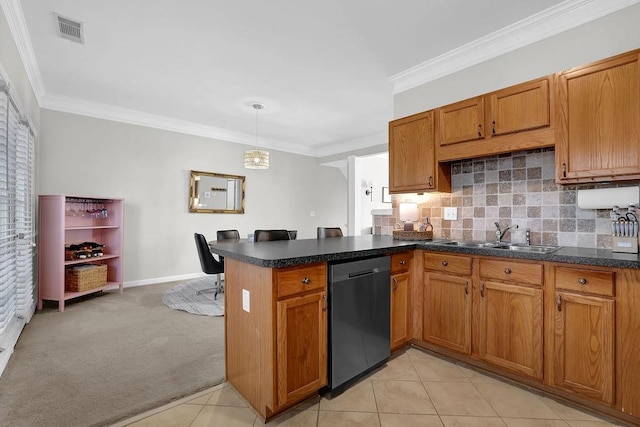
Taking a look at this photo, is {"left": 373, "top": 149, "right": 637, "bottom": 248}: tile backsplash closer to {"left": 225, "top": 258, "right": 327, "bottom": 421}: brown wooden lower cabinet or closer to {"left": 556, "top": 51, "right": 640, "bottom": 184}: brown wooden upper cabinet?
{"left": 556, "top": 51, "right": 640, "bottom": 184}: brown wooden upper cabinet

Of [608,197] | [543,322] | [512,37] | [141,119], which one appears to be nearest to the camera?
[543,322]

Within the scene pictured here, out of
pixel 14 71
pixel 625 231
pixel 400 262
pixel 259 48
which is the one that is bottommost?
pixel 400 262

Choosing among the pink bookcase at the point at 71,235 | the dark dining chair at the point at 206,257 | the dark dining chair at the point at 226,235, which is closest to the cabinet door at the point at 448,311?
the dark dining chair at the point at 206,257

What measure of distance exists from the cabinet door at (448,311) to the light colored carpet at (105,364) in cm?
166

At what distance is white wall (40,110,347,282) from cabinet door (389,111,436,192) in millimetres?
3645

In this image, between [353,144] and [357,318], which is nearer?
[357,318]

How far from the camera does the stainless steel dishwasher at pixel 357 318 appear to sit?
Result: 1.87m

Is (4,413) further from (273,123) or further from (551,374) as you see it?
(273,123)

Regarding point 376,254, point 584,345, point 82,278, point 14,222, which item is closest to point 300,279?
point 376,254

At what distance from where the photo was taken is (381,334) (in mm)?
2201

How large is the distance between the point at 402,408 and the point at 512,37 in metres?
2.96

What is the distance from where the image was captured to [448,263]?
2.37 metres

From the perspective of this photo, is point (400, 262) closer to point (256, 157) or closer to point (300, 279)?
point (300, 279)

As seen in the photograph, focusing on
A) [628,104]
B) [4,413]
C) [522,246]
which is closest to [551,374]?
[522,246]
